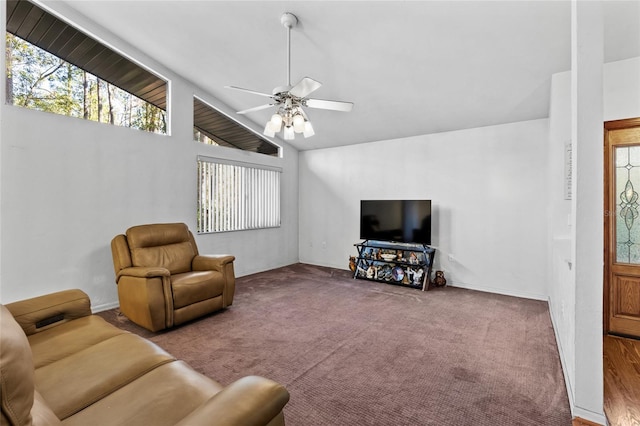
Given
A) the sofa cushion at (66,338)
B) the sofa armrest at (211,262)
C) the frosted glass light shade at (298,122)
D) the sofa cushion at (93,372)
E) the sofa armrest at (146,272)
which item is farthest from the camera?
the sofa armrest at (211,262)

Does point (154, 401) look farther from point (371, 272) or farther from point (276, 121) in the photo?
point (371, 272)

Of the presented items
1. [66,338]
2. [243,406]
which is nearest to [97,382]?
[66,338]

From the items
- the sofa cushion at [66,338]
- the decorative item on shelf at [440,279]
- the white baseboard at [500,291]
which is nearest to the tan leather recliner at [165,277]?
the sofa cushion at [66,338]

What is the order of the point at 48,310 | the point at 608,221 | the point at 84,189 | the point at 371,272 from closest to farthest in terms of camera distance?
1. the point at 48,310
2. the point at 608,221
3. the point at 84,189
4. the point at 371,272

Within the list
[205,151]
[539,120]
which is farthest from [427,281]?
[205,151]

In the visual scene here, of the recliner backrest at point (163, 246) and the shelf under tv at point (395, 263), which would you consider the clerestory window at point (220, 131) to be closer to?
the recliner backrest at point (163, 246)

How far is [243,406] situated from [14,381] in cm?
60

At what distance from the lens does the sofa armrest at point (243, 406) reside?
909mm

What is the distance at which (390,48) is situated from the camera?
305 centimetres

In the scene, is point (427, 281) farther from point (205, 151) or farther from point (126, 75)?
point (126, 75)

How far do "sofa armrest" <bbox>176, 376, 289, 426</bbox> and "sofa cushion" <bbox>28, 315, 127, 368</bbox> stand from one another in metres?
1.23

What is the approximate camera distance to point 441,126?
455 cm

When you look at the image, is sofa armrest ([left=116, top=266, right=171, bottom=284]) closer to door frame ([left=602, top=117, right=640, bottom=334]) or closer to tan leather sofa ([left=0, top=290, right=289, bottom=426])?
tan leather sofa ([left=0, top=290, right=289, bottom=426])

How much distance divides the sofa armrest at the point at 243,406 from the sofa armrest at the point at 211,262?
2.59 meters
